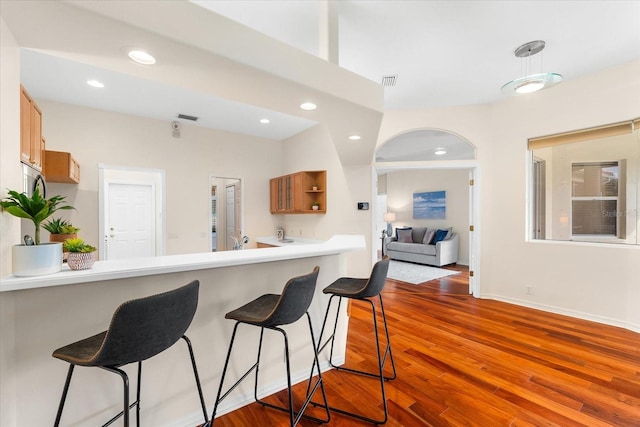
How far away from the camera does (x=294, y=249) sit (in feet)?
6.83

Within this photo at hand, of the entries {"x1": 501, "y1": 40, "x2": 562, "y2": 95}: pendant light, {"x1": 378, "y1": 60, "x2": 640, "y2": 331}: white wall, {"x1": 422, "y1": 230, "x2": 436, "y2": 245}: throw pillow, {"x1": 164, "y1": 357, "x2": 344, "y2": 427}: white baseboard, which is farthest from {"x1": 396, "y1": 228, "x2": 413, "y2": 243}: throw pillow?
{"x1": 164, "y1": 357, "x2": 344, "y2": 427}: white baseboard

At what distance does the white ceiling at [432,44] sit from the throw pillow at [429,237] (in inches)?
134

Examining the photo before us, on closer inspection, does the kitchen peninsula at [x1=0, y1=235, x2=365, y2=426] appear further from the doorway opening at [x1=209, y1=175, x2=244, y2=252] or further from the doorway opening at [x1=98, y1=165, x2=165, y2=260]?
the doorway opening at [x1=209, y1=175, x2=244, y2=252]

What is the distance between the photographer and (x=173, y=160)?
183 inches

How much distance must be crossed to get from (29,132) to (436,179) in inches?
294

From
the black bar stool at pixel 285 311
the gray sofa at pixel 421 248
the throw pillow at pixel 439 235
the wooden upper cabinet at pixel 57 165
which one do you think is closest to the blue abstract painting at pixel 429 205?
the gray sofa at pixel 421 248

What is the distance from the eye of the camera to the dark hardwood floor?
5.80 ft

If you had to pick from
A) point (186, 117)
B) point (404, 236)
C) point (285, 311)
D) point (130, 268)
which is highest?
point (186, 117)

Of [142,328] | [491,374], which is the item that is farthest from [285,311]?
[491,374]

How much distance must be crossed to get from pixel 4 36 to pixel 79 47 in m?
0.25

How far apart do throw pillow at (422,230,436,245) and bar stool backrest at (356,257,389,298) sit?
17.1 feet

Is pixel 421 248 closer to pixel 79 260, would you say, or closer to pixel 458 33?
pixel 458 33

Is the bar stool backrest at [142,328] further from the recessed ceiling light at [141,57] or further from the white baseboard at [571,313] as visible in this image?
the white baseboard at [571,313]

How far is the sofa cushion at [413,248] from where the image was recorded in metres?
6.46
